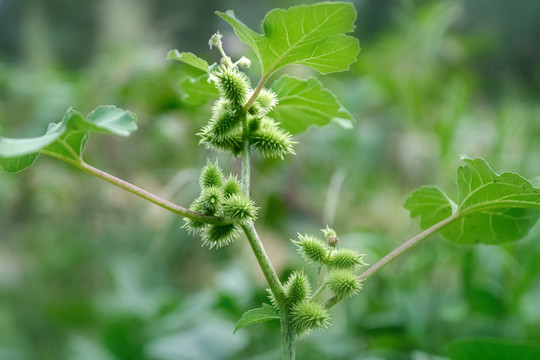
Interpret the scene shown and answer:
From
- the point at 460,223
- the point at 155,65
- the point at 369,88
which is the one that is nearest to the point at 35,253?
the point at 155,65

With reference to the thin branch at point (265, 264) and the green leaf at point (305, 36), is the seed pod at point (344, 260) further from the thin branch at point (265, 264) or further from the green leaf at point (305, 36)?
the green leaf at point (305, 36)

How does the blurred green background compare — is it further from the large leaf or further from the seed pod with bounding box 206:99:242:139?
the seed pod with bounding box 206:99:242:139

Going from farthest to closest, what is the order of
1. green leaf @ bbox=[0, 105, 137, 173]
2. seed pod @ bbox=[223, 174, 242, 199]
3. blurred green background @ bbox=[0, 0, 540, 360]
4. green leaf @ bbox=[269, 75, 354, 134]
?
blurred green background @ bbox=[0, 0, 540, 360]
green leaf @ bbox=[269, 75, 354, 134]
seed pod @ bbox=[223, 174, 242, 199]
green leaf @ bbox=[0, 105, 137, 173]

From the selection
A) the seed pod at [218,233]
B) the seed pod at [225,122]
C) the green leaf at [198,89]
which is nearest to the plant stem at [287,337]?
the seed pod at [218,233]

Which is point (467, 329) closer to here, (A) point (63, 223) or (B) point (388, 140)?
(B) point (388, 140)

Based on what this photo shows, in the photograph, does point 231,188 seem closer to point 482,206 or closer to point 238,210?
point 238,210

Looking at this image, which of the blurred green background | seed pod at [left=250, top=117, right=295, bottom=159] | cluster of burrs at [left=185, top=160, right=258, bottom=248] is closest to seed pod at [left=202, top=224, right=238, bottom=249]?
cluster of burrs at [left=185, top=160, right=258, bottom=248]
